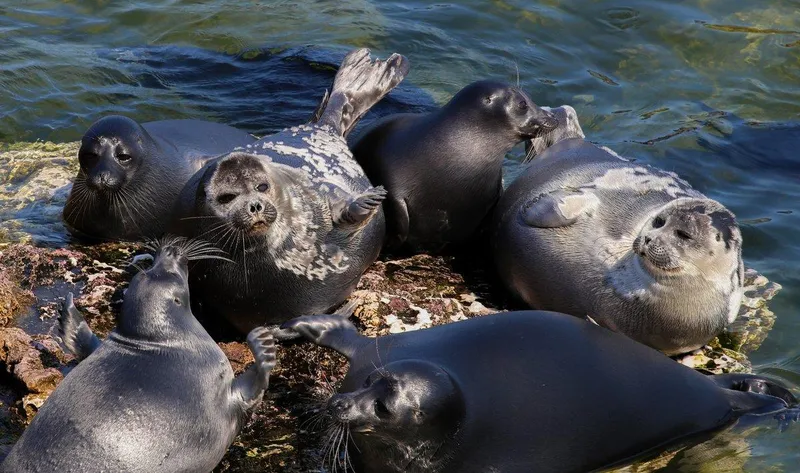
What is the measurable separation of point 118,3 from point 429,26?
10.0ft

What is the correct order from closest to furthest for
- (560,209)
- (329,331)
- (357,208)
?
(329,331)
(357,208)
(560,209)

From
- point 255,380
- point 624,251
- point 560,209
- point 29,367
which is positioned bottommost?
point 29,367

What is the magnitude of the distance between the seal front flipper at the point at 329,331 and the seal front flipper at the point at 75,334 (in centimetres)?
88

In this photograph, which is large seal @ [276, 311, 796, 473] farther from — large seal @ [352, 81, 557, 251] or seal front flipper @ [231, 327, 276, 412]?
large seal @ [352, 81, 557, 251]

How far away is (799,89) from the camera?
9.42m

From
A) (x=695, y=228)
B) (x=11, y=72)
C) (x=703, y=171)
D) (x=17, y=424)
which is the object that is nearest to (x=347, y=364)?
(x=17, y=424)

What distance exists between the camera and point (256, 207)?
5.06 m

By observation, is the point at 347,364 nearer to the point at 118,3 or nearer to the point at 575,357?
the point at 575,357

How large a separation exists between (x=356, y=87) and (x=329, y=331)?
2.60m

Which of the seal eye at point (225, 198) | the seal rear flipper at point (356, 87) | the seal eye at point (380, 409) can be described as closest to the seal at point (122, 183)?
the seal rear flipper at point (356, 87)

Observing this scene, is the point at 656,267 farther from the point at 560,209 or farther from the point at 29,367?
the point at 29,367

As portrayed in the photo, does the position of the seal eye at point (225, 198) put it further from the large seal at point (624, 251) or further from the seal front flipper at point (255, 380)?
the large seal at point (624, 251)

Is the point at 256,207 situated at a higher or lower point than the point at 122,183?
higher

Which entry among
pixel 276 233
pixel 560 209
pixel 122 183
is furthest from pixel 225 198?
pixel 560 209
